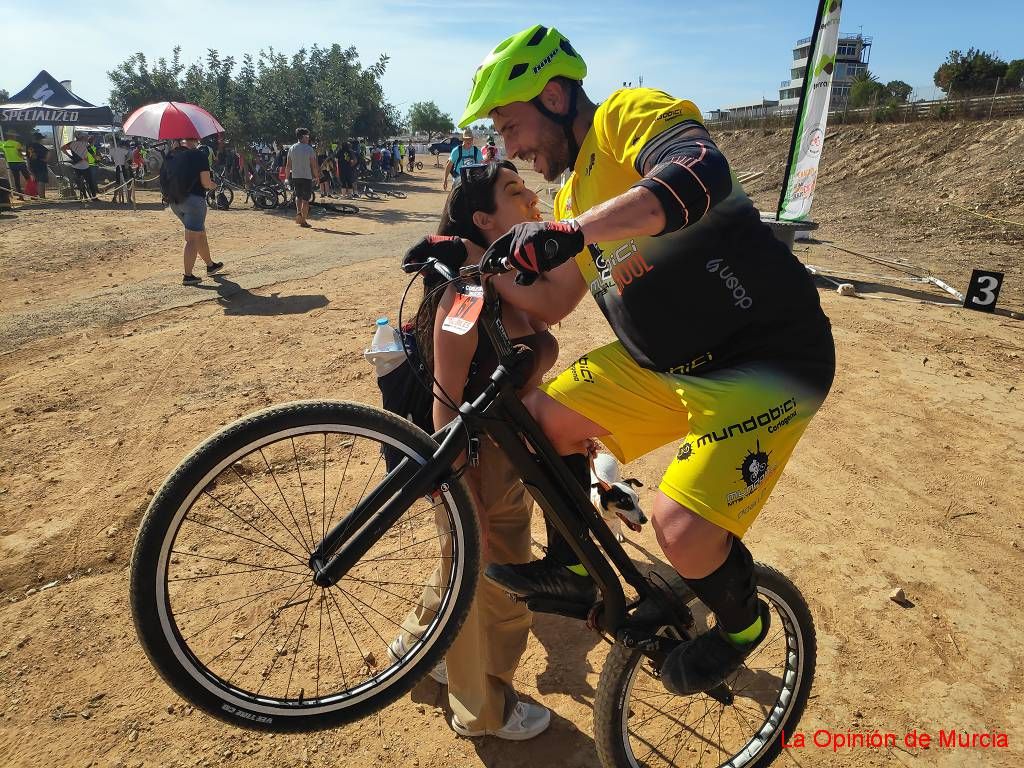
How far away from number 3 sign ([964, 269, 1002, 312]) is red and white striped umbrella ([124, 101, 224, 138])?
1311cm

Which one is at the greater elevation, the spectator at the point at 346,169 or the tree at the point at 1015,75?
the tree at the point at 1015,75

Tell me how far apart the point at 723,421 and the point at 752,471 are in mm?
188

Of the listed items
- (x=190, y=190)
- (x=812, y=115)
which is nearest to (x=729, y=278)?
(x=190, y=190)

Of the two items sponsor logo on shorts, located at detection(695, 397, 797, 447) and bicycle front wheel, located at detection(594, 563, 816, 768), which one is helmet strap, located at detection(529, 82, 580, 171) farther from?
bicycle front wheel, located at detection(594, 563, 816, 768)

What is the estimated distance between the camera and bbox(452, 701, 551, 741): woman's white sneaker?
102 inches

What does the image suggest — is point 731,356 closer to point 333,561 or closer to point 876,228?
point 333,561

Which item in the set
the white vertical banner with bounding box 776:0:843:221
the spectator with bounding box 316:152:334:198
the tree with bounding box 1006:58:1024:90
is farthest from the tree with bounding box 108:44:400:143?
the tree with bounding box 1006:58:1024:90

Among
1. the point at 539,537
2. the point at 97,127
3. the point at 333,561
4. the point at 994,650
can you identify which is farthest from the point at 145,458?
the point at 97,127

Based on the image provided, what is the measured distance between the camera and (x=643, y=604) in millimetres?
2299

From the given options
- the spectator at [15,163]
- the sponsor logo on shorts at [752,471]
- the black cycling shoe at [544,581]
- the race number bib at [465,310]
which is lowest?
the black cycling shoe at [544,581]

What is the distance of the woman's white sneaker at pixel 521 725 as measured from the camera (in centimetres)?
259

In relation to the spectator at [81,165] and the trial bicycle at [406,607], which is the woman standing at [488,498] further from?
the spectator at [81,165]

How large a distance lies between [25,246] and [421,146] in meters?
76.8

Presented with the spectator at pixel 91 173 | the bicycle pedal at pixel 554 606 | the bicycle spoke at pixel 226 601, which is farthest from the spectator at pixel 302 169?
the bicycle pedal at pixel 554 606
